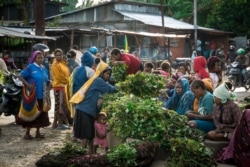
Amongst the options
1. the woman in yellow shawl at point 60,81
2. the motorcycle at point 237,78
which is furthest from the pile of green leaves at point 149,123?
the motorcycle at point 237,78

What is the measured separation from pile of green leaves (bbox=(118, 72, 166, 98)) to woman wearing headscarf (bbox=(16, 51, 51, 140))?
1.81 m

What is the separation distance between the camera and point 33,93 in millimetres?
8023

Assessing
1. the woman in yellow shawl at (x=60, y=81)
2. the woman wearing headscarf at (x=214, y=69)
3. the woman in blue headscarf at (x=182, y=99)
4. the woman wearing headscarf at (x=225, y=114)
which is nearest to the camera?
the woman wearing headscarf at (x=225, y=114)

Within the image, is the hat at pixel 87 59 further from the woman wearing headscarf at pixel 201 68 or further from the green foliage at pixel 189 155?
the green foliage at pixel 189 155

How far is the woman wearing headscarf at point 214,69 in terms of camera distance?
25.7 ft

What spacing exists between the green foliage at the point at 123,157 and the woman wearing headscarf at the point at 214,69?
308cm

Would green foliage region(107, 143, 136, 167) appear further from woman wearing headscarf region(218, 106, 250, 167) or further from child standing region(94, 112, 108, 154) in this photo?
child standing region(94, 112, 108, 154)

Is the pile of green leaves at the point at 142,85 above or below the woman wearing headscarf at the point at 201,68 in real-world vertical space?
below

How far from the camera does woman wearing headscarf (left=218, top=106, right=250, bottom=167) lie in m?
4.95

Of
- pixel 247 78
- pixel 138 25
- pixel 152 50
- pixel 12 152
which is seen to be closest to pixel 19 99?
pixel 12 152

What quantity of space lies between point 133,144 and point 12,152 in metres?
2.59

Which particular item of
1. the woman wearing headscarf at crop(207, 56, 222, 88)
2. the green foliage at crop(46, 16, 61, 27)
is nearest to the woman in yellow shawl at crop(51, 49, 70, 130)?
the woman wearing headscarf at crop(207, 56, 222, 88)

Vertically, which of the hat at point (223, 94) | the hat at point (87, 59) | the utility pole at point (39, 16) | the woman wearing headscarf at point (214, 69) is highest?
the utility pole at point (39, 16)

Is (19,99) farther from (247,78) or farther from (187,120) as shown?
(247,78)
